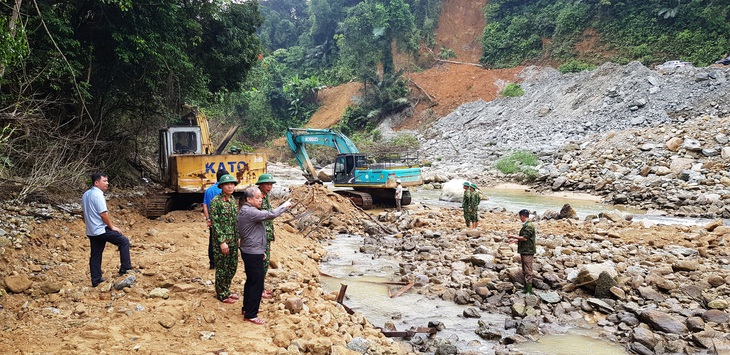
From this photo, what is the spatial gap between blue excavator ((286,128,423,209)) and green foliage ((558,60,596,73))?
23188 mm

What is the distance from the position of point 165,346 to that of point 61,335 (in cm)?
92

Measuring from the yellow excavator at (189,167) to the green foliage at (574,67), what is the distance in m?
29.8

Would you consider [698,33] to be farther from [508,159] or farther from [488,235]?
[488,235]

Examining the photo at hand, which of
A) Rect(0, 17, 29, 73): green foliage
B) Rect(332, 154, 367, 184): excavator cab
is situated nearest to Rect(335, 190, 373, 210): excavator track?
Rect(332, 154, 367, 184): excavator cab

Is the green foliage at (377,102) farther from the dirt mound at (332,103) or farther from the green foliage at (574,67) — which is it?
the green foliage at (574,67)

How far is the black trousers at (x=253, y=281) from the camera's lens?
15.2 feet

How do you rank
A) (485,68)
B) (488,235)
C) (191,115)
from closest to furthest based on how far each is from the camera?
(488,235) → (191,115) → (485,68)

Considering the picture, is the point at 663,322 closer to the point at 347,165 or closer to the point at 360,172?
the point at 360,172

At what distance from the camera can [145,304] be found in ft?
16.1

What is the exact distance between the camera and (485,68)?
40.9 m

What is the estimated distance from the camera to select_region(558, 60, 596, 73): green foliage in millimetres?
33881

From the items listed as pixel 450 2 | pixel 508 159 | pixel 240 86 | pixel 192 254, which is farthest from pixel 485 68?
pixel 192 254

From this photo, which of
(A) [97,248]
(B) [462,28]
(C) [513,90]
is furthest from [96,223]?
(B) [462,28]

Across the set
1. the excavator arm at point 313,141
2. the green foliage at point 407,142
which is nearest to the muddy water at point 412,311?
the excavator arm at point 313,141
